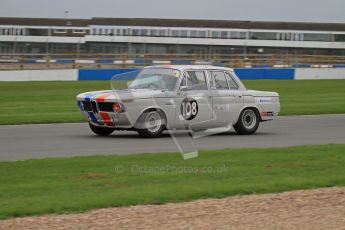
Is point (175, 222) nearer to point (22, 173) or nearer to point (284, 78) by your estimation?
point (22, 173)

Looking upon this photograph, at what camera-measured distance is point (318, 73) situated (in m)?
47.2

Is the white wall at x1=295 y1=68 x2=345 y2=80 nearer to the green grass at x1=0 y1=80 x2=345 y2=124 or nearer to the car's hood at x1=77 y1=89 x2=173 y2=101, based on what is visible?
the green grass at x1=0 y1=80 x2=345 y2=124

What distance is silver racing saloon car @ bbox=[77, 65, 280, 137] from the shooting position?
13180 millimetres

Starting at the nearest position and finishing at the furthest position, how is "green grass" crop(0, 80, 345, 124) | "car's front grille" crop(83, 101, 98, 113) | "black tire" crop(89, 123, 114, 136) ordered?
1. "car's front grille" crop(83, 101, 98, 113)
2. "black tire" crop(89, 123, 114, 136)
3. "green grass" crop(0, 80, 345, 124)

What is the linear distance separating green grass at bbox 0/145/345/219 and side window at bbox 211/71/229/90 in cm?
327

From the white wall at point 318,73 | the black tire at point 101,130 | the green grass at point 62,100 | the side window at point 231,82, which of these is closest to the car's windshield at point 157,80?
the green grass at point 62,100

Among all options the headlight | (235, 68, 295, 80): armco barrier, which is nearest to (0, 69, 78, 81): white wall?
(235, 68, 295, 80): armco barrier

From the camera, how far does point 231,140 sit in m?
13.9

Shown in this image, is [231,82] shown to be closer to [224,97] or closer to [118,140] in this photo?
[224,97]

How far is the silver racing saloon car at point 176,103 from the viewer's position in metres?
13.2

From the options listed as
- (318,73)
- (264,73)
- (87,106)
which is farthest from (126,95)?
(318,73)

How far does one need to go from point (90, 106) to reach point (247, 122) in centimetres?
378

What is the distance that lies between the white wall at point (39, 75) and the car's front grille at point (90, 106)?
998 inches

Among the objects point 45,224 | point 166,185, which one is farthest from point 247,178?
point 45,224
